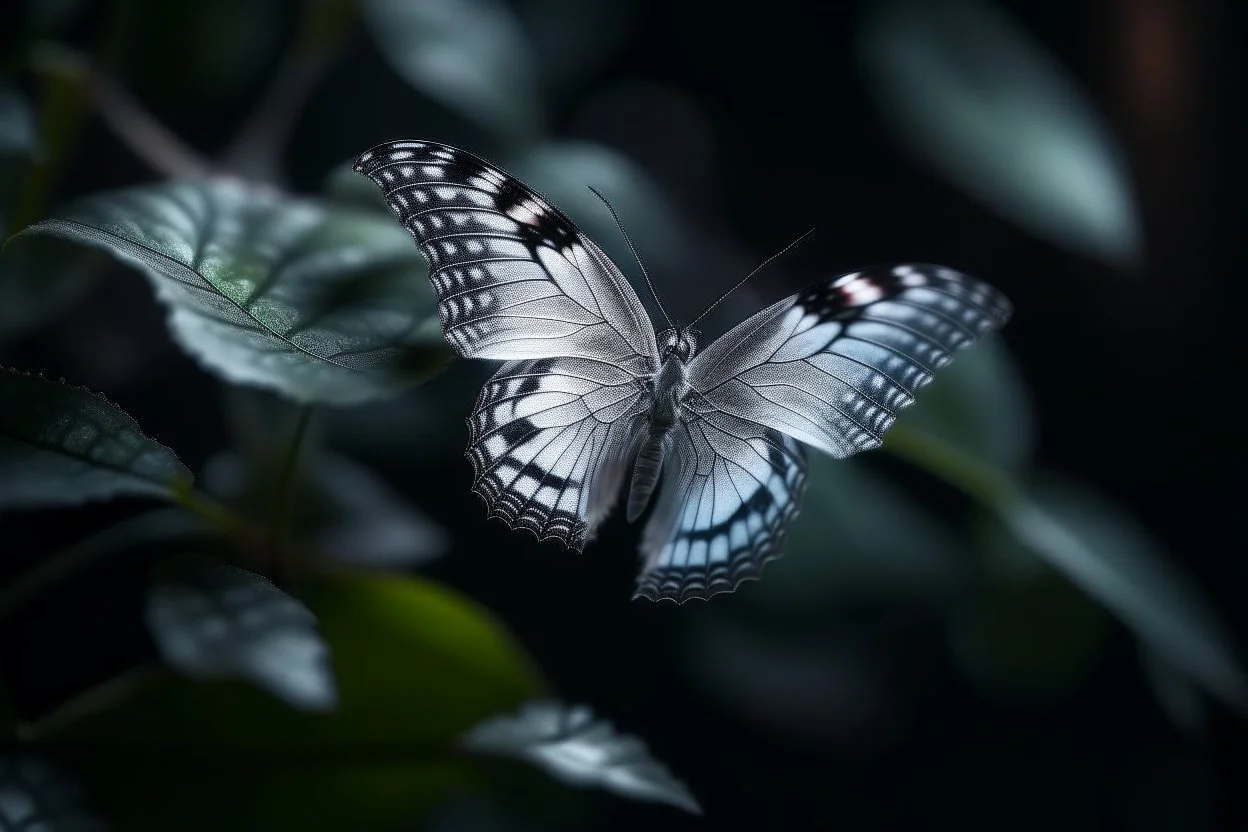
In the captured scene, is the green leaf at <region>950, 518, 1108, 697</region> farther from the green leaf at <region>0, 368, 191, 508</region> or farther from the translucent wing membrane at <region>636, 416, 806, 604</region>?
the green leaf at <region>0, 368, 191, 508</region>

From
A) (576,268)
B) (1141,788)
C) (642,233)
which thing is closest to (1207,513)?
(1141,788)

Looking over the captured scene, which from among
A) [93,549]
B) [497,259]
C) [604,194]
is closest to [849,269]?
[604,194]

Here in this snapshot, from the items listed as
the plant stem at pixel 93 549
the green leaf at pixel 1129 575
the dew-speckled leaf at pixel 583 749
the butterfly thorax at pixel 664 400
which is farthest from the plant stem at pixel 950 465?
the plant stem at pixel 93 549

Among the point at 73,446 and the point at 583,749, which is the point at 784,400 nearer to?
the point at 583,749

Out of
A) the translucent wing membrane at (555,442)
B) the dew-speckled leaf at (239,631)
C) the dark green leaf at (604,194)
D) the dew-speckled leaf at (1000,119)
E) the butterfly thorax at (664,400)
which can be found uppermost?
the dew-speckled leaf at (1000,119)

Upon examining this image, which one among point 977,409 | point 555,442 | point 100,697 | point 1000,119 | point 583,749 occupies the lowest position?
point 100,697

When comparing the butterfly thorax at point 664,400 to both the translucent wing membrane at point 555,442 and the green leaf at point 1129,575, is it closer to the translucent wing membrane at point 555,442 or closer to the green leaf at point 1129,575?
the translucent wing membrane at point 555,442
